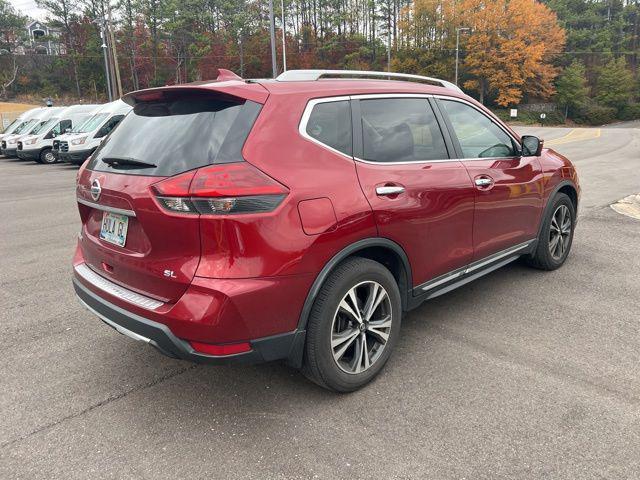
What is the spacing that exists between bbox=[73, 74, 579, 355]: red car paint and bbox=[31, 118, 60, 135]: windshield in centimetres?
2087

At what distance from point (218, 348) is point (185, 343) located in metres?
0.17

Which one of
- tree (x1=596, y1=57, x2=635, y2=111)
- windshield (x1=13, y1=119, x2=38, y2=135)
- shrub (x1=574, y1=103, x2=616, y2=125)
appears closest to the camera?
windshield (x1=13, y1=119, x2=38, y2=135)

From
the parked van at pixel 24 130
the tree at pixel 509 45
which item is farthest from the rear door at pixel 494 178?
the tree at pixel 509 45

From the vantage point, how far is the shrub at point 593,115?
67938mm

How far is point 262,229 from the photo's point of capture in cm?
247

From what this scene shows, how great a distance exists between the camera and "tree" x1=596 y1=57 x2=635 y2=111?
7069cm

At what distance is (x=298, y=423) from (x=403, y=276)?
1120 millimetres

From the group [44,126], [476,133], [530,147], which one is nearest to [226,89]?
[476,133]

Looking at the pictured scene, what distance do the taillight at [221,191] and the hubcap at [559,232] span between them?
3405 millimetres

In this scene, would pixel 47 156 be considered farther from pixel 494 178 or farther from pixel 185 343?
pixel 185 343

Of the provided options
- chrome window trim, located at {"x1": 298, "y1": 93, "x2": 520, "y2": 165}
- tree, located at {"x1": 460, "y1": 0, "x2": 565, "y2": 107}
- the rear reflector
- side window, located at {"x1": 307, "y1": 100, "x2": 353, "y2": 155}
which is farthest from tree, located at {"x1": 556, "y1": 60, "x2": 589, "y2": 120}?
the rear reflector

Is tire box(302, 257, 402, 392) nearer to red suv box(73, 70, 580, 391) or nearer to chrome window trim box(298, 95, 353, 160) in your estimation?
red suv box(73, 70, 580, 391)

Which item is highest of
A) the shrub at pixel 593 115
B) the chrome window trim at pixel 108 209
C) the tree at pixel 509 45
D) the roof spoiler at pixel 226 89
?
the tree at pixel 509 45

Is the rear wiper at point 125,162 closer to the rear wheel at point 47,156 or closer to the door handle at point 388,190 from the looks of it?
the door handle at point 388,190
